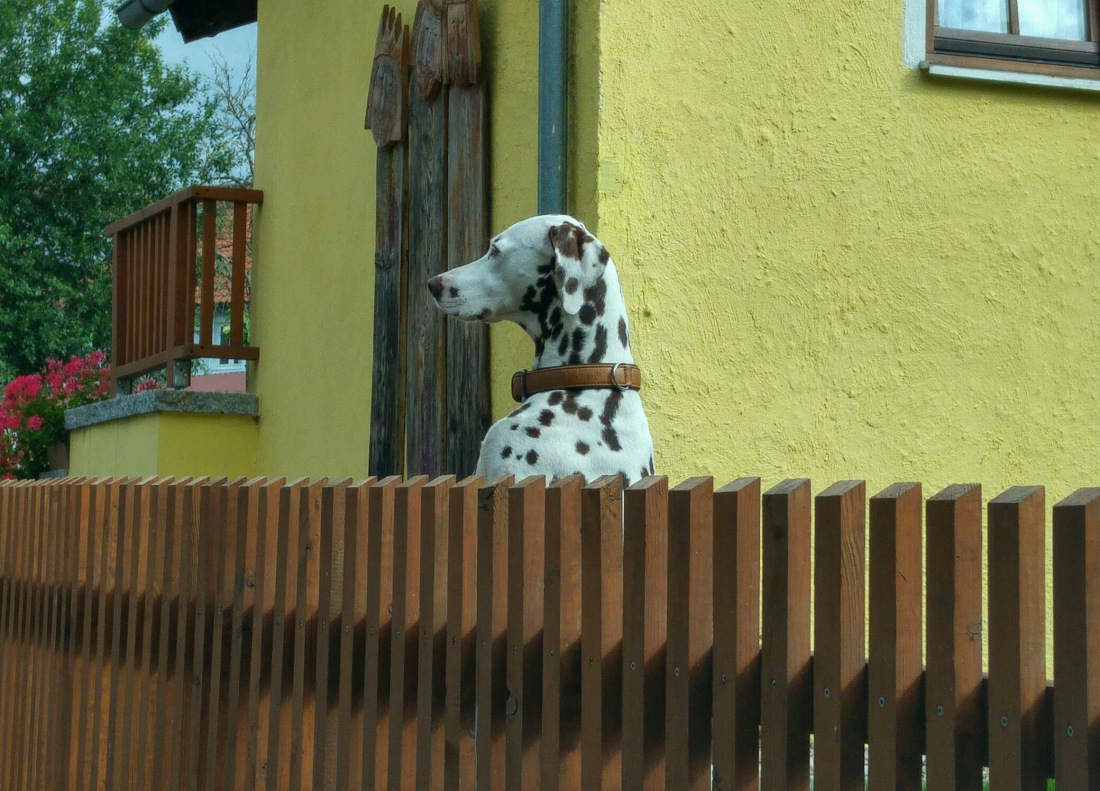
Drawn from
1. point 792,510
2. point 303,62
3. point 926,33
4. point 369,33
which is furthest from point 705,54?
point 303,62

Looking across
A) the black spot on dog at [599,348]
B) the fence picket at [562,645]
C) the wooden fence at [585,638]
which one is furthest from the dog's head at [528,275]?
the fence picket at [562,645]

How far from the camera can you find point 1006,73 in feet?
20.2

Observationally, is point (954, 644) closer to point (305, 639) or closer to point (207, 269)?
point (305, 639)

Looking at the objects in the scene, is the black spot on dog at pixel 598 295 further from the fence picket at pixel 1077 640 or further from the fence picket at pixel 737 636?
the fence picket at pixel 1077 640

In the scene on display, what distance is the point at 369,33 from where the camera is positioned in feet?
25.9

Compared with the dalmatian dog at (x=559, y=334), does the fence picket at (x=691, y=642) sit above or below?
below

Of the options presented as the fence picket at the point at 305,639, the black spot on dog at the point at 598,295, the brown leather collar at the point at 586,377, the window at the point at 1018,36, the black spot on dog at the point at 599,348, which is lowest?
the fence picket at the point at 305,639

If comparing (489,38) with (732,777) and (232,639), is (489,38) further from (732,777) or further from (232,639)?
(732,777)

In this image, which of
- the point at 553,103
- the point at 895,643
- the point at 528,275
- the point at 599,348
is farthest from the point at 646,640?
the point at 553,103

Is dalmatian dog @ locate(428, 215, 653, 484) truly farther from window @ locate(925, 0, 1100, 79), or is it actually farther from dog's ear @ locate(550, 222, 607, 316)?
window @ locate(925, 0, 1100, 79)

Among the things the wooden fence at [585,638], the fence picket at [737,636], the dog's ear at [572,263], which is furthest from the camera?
the dog's ear at [572,263]

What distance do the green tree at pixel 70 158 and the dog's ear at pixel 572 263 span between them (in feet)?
77.9

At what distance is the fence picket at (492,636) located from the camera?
3.11 metres

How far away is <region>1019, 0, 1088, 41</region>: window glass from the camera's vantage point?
641cm
